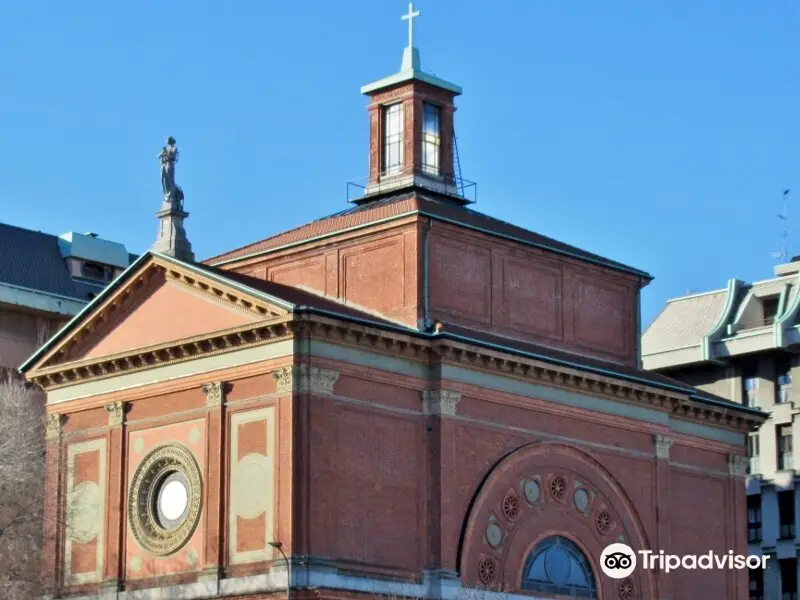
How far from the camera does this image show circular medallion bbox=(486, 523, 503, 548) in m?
61.2

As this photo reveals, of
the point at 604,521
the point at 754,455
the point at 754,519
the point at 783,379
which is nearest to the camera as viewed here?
the point at 604,521

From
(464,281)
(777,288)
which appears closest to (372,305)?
(464,281)

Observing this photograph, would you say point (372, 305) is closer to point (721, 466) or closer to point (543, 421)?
point (543, 421)

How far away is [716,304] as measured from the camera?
93438mm

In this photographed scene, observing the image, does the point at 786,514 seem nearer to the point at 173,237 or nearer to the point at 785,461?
the point at 785,461

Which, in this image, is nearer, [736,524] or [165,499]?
[165,499]

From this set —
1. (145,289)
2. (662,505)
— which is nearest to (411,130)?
(145,289)

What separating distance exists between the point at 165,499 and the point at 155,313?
5.38m

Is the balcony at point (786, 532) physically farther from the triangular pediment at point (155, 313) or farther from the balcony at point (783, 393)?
the triangular pediment at point (155, 313)

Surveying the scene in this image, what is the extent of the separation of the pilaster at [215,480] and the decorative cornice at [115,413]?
146 inches

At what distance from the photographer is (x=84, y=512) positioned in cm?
6350

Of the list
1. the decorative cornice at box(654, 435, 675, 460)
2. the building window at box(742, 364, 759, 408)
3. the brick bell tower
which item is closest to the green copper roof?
the brick bell tower

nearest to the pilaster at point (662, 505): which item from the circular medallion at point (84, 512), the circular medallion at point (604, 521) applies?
the circular medallion at point (604, 521)

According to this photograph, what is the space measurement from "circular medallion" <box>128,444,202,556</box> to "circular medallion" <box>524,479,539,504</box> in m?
9.70
